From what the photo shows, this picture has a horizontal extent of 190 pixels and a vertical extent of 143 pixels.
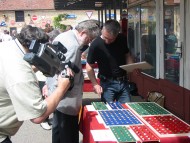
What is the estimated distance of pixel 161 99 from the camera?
6.33 m

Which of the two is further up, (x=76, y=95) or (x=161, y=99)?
(x=76, y=95)

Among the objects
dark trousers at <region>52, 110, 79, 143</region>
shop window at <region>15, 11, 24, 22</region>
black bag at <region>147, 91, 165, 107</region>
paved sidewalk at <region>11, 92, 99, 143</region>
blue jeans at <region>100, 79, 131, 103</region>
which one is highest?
shop window at <region>15, 11, 24, 22</region>

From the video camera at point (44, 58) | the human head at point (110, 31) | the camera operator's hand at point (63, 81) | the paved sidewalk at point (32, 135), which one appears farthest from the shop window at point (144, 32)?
the video camera at point (44, 58)

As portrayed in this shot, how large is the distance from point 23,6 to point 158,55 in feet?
125

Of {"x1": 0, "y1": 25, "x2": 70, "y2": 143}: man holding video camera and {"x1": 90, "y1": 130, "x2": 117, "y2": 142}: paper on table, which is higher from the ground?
{"x1": 0, "y1": 25, "x2": 70, "y2": 143}: man holding video camera

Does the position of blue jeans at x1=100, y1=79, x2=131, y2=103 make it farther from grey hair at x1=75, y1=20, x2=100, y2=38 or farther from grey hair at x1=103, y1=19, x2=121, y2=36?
grey hair at x1=75, y1=20, x2=100, y2=38

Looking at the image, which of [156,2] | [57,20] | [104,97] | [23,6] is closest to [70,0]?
[156,2]

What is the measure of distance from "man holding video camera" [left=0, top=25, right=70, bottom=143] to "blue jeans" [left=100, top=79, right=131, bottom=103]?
6.73 feet

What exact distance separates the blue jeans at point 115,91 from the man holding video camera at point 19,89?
80.7 inches

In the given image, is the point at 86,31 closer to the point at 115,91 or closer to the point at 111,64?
the point at 111,64

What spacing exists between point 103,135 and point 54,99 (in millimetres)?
625

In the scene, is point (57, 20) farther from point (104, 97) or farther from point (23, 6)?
point (104, 97)

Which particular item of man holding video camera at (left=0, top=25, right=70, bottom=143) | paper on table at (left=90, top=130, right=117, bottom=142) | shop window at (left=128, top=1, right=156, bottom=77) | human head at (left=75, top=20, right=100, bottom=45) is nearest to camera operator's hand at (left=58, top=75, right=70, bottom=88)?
man holding video camera at (left=0, top=25, right=70, bottom=143)

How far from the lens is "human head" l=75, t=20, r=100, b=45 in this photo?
339 cm
